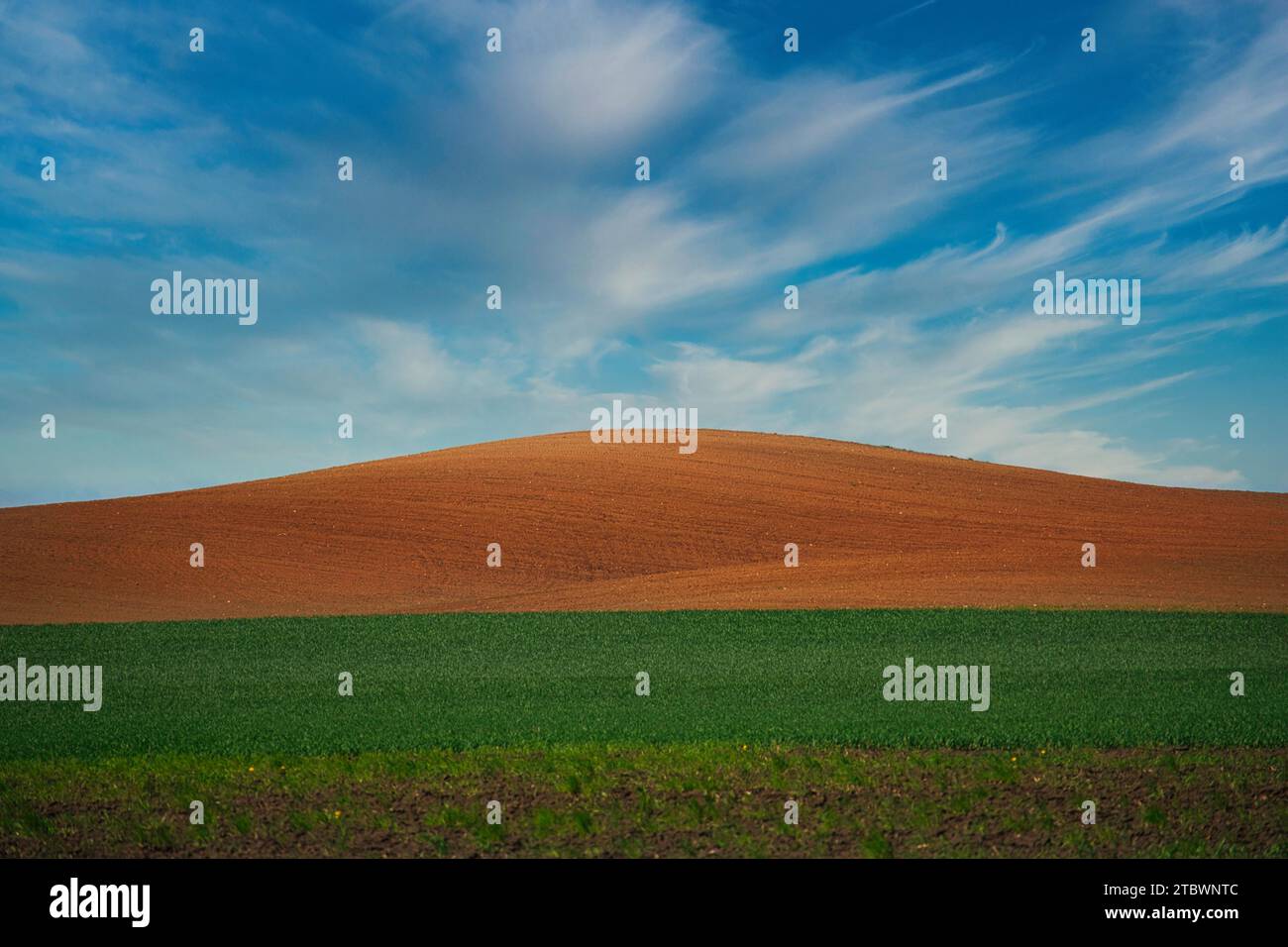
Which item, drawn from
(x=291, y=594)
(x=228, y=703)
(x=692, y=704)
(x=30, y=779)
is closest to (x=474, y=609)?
(x=291, y=594)

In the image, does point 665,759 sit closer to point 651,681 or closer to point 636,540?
point 651,681

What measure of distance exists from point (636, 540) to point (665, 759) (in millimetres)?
40038

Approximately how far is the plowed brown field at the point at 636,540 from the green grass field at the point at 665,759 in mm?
14552

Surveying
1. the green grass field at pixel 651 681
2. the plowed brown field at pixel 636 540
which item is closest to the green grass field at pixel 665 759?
the green grass field at pixel 651 681

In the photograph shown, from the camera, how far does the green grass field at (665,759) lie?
35.2 ft

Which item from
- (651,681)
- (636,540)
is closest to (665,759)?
(651,681)

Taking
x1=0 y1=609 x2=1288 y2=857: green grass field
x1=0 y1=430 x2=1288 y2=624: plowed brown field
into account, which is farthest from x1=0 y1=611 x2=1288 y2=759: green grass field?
x1=0 y1=430 x2=1288 y2=624: plowed brown field

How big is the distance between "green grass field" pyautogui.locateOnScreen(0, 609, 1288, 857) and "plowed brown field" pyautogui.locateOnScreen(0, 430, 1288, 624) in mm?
14552

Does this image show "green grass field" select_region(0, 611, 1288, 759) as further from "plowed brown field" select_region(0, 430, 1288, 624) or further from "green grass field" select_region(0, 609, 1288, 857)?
"plowed brown field" select_region(0, 430, 1288, 624)

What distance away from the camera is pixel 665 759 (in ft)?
43.1

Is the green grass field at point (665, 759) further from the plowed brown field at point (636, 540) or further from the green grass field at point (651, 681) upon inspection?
the plowed brown field at point (636, 540)

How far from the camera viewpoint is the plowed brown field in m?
38.7

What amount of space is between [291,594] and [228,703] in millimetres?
24040
